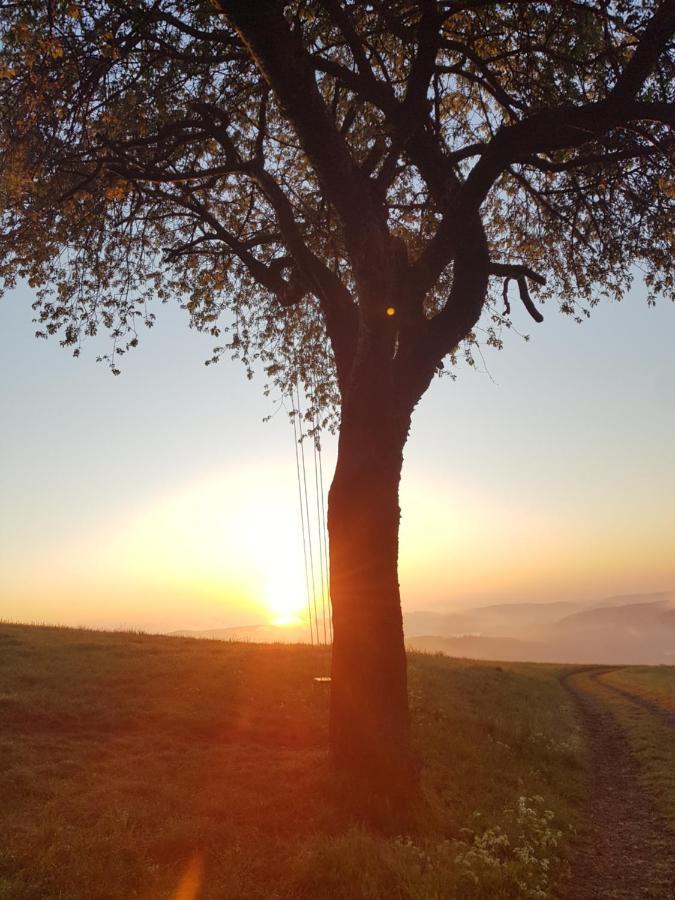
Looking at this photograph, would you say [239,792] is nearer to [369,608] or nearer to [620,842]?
[369,608]

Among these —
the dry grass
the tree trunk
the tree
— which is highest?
the tree

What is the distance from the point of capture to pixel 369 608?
35.3 ft

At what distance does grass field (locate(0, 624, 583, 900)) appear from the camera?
7582 millimetres

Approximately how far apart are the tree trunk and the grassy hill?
0.64 metres

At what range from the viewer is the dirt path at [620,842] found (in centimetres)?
864

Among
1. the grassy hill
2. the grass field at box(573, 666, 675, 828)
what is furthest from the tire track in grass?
the grassy hill

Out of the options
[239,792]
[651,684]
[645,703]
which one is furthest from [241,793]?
[651,684]

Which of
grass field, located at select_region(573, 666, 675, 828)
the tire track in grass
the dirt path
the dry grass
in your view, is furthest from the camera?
the dry grass

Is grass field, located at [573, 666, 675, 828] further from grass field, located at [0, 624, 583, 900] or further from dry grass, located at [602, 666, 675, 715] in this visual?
grass field, located at [0, 624, 583, 900]

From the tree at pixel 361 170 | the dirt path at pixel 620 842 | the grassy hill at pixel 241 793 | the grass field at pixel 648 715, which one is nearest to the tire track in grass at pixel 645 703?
the grass field at pixel 648 715

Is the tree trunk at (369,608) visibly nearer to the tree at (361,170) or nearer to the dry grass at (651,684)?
the tree at (361,170)

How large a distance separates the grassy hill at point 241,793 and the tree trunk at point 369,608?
0.64 m

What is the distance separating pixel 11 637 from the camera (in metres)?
23.7

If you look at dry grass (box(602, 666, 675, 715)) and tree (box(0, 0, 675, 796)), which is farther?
dry grass (box(602, 666, 675, 715))
